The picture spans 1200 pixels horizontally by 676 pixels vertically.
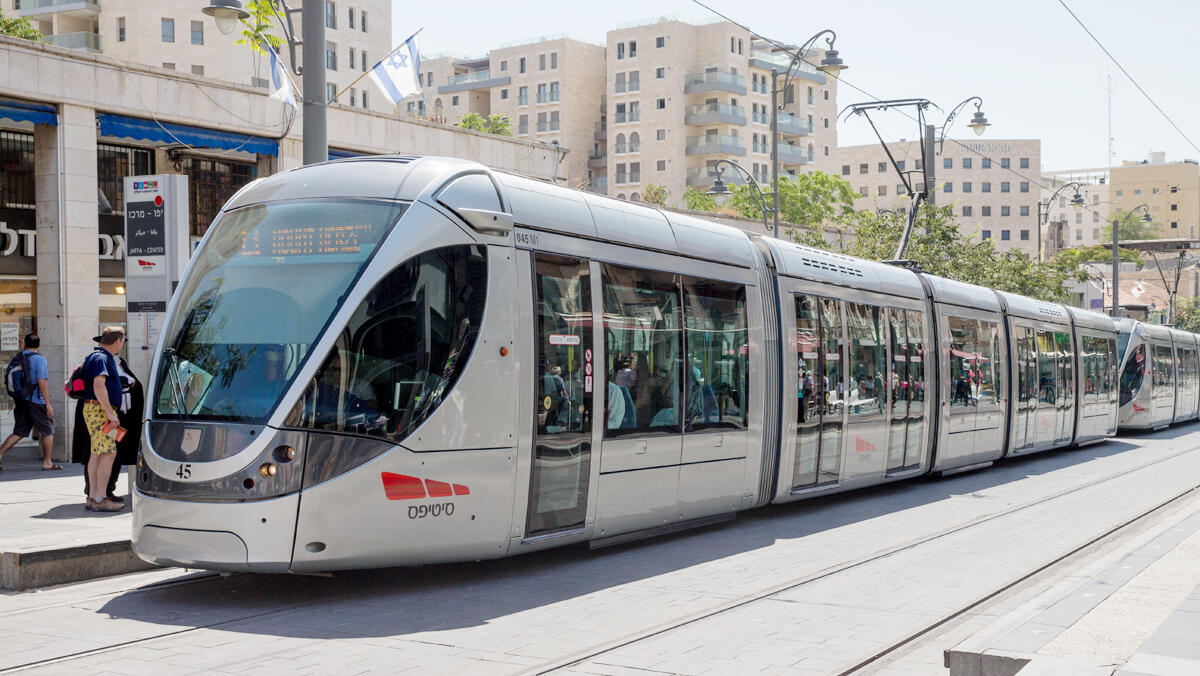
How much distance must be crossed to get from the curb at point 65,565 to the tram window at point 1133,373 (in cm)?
2827

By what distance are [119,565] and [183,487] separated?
1.99 metres

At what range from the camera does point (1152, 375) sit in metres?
33.3

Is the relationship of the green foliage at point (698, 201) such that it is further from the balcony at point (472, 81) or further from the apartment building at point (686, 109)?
the balcony at point (472, 81)

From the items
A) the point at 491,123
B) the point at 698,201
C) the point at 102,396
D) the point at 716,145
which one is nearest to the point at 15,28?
the point at 102,396

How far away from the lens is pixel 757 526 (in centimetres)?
1299

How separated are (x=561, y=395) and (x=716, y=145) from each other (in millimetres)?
87626

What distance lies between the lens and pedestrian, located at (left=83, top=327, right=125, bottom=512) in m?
11.3

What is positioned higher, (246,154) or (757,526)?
(246,154)

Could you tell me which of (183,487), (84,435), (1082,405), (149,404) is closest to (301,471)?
(183,487)

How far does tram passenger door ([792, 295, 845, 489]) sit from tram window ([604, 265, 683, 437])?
9.71 ft

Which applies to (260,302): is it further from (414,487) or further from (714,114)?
(714,114)

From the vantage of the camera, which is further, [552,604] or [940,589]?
[940,589]

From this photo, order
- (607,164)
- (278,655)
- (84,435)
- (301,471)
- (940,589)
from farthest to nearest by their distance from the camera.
Answer: 1. (607,164)
2. (84,435)
3. (940,589)
4. (301,471)
5. (278,655)

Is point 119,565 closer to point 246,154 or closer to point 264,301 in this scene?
point 264,301
